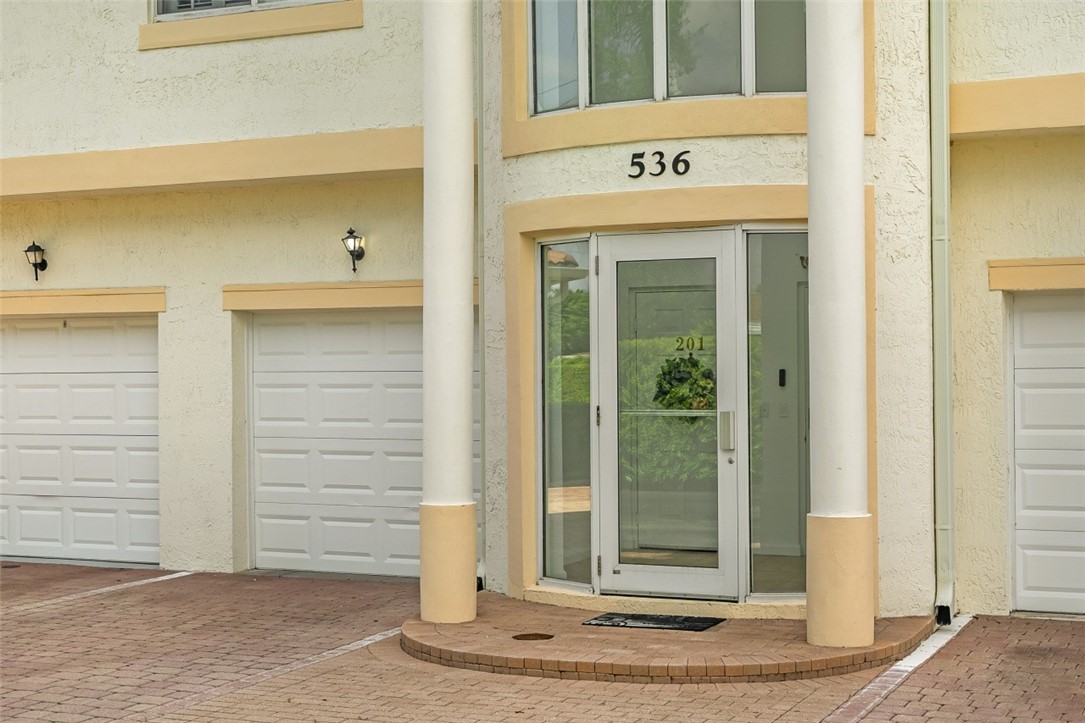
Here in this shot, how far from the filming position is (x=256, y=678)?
7961mm

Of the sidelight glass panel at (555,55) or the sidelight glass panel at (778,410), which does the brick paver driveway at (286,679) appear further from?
the sidelight glass panel at (555,55)

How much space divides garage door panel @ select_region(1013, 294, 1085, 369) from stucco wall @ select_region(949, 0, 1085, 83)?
154 centimetres

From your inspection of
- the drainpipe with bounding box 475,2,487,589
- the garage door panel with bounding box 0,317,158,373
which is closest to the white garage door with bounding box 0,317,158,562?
the garage door panel with bounding box 0,317,158,373

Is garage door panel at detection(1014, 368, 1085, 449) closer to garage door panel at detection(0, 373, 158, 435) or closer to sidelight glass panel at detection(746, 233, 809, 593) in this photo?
sidelight glass panel at detection(746, 233, 809, 593)

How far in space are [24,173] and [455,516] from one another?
5.74m

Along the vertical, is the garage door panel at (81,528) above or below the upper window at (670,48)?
below

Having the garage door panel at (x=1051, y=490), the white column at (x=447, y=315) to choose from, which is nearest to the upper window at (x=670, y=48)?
the white column at (x=447, y=315)

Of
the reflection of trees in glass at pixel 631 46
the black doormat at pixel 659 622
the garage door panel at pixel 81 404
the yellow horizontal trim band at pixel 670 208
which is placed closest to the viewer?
the black doormat at pixel 659 622

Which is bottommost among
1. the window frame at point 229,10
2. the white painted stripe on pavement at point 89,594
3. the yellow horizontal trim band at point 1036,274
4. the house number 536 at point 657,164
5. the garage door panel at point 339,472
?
the white painted stripe on pavement at point 89,594

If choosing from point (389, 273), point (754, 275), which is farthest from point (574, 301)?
Result: point (389, 273)

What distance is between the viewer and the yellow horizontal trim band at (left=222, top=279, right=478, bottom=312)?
1140 centimetres

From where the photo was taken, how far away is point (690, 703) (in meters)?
7.22

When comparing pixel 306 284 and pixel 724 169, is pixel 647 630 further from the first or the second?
pixel 306 284

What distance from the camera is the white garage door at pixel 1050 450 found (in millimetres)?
9523
